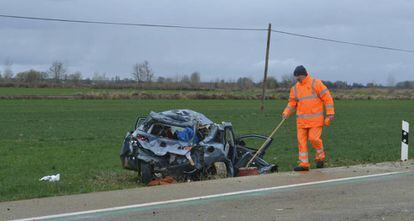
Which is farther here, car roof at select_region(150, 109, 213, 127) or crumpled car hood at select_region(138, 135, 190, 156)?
car roof at select_region(150, 109, 213, 127)

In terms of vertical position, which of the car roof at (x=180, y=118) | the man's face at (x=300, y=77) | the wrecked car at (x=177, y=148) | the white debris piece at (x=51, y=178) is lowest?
the white debris piece at (x=51, y=178)

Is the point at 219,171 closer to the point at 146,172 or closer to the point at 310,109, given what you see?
the point at 146,172

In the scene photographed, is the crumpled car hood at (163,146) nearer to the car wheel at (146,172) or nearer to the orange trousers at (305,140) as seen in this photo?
the car wheel at (146,172)

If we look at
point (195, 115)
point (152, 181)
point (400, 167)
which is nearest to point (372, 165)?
point (400, 167)

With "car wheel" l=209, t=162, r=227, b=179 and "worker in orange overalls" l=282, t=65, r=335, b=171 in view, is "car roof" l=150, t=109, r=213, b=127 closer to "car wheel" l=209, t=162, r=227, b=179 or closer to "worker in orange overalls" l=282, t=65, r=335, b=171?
"car wheel" l=209, t=162, r=227, b=179

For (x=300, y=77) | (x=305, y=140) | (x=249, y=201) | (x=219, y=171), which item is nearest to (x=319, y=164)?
(x=305, y=140)

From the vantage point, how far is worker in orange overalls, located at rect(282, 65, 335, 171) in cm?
1143

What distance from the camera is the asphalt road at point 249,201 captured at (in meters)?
7.38

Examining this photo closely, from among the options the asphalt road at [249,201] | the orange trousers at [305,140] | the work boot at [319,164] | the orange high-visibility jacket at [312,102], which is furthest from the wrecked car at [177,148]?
the work boot at [319,164]

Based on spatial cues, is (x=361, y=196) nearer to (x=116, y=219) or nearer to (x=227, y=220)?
(x=227, y=220)

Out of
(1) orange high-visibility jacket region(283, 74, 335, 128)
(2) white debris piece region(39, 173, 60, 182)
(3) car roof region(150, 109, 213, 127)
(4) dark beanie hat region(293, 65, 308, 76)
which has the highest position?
(4) dark beanie hat region(293, 65, 308, 76)

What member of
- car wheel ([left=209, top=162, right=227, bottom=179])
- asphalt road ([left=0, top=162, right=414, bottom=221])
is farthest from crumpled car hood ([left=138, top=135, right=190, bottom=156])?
car wheel ([left=209, top=162, right=227, bottom=179])

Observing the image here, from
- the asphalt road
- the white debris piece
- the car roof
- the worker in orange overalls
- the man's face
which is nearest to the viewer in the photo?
the asphalt road

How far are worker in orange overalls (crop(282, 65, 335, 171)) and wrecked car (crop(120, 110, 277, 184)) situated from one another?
1.43 meters
